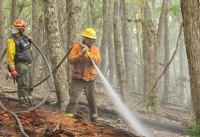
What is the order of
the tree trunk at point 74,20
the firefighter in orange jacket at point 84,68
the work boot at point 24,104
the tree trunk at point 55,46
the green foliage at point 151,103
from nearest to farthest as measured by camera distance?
the work boot at point 24,104 → the firefighter in orange jacket at point 84,68 → the tree trunk at point 55,46 → the tree trunk at point 74,20 → the green foliage at point 151,103

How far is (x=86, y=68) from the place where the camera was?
747 cm

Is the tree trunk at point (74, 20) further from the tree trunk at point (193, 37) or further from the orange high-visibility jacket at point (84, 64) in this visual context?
the tree trunk at point (193, 37)

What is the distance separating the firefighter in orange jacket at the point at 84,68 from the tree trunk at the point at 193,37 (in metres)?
2.33

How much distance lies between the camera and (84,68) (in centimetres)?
745

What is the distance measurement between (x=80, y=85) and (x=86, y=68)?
46cm

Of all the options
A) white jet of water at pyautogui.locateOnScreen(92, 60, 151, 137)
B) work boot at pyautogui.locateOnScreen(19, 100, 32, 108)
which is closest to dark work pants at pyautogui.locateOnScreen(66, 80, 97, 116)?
white jet of water at pyautogui.locateOnScreen(92, 60, 151, 137)

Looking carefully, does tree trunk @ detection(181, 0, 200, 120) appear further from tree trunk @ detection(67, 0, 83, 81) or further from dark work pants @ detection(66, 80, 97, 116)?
tree trunk @ detection(67, 0, 83, 81)

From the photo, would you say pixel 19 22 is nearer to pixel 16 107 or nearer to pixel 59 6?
pixel 16 107

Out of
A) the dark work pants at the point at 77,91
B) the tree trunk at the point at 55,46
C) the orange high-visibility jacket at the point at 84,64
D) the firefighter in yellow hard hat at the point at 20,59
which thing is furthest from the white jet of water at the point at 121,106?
the firefighter in yellow hard hat at the point at 20,59

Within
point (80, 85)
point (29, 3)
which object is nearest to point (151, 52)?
point (80, 85)

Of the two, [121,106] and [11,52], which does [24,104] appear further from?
[121,106]

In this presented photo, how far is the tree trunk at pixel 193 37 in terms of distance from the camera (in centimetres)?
572

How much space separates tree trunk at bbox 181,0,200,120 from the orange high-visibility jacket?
2.36 metres

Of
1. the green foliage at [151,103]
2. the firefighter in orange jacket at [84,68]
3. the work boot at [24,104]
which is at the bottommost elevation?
the green foliage at [151,103]
